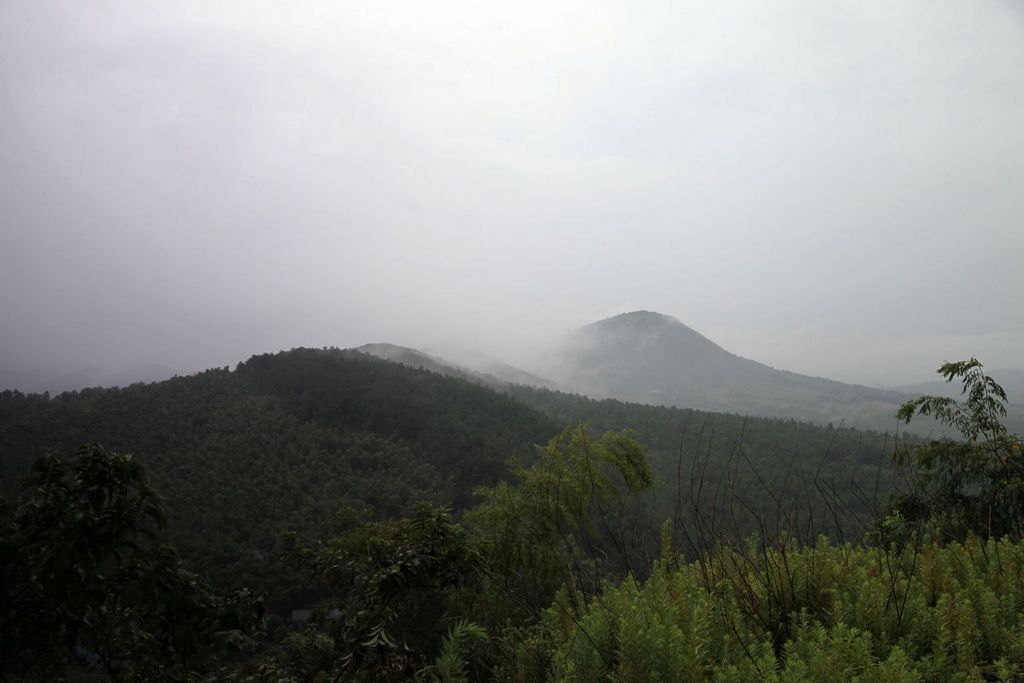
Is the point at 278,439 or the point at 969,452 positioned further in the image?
the point at 278,439

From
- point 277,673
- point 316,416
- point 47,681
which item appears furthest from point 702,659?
point 316,416

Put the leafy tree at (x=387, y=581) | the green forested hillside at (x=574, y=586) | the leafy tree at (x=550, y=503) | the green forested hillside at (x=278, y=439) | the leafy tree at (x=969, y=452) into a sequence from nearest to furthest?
1. the green forested hillside at (x=574, y=586)
2. the leafy tree at (x=387, y=581)
3. the leafy tree at (x=550, y=503)
4. the leafy tree at (x=969, y=452)
5. the green forested hillside at (x=278, y=439)

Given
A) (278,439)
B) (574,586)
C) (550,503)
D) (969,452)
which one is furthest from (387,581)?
(278,439)

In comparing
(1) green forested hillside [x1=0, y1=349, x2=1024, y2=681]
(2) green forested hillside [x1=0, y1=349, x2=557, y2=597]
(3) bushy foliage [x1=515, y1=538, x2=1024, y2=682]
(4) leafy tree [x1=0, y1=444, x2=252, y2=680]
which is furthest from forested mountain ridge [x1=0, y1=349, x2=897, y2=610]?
(4) leafy tree [x1=0, y1=444, x2=252, y2=680]

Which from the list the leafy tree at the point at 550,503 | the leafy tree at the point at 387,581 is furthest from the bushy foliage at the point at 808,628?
the leafy tree at the point at 550,503

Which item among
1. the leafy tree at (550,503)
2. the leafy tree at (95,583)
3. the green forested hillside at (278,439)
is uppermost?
the leafy tree at (95,583)

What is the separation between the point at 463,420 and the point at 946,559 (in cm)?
6013

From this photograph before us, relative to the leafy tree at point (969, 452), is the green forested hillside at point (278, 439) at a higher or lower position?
lower

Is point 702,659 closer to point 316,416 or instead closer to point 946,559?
point 946,559

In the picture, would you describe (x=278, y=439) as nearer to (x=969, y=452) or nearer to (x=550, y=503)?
(x=550, y=503)

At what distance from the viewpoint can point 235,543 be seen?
3256 centimetres

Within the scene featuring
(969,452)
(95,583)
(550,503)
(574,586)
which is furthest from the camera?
(969,452)

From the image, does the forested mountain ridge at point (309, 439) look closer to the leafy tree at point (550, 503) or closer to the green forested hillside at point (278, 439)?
the green forested hillside at point (278, 439)

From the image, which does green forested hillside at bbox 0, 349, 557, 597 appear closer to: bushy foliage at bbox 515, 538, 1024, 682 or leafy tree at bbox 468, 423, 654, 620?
leafy tree at bbox 468, 423, 654, 620
